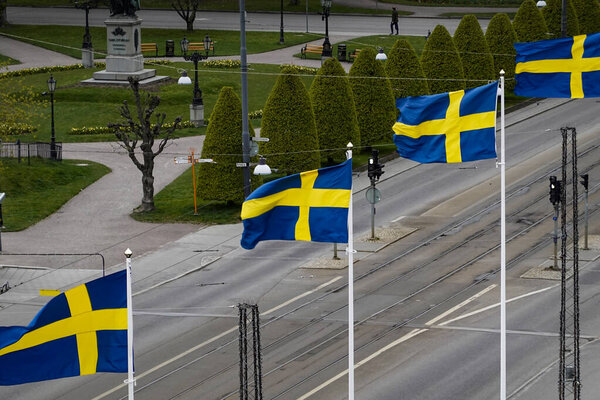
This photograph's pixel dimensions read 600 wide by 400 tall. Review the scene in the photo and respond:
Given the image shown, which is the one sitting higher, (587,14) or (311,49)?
(587,14)

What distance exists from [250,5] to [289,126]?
53440 mm

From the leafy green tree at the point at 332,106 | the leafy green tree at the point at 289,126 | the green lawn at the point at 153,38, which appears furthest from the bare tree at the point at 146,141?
the green lawn at the point at 153,38

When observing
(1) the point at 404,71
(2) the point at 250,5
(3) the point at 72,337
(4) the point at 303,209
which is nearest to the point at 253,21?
(2) the point at 250,5

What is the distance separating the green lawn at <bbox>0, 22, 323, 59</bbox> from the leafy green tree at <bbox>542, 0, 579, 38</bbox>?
20.0 metres

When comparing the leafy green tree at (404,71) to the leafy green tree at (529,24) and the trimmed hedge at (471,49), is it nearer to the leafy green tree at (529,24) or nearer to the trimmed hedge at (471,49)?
the trimmed hedge at (471,49)

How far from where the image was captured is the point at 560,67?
33.1m

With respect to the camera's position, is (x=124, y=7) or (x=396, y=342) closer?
(x=396, y=342)

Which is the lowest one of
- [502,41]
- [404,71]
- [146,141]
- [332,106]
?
[146,141]

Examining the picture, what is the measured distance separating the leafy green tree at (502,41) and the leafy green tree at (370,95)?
12.0 m

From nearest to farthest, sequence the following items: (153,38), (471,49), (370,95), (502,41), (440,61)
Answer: (370,95)
(440,61)
(471,49)
(502,41)
(153,38)

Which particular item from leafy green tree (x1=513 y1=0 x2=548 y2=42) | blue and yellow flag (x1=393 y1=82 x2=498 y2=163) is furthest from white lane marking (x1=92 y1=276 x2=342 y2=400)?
leafy green tree (x1=513 y1=0 x2=548 y2=42)

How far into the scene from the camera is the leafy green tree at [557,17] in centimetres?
7431

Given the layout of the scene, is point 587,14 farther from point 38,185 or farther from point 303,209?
point 303,209

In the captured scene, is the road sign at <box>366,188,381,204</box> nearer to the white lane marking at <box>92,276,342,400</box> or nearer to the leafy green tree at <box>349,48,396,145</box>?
the white lane marking at <box>92,276,342,400</box>
